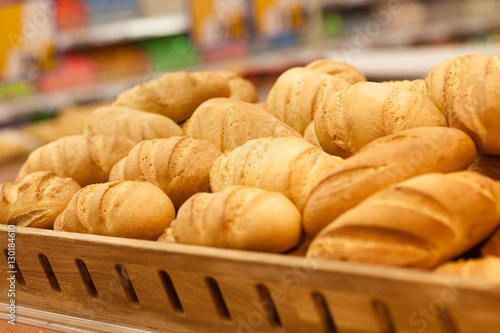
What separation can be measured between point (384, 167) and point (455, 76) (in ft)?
1.34

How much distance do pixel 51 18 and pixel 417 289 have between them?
157 inches

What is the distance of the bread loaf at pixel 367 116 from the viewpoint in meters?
1.21

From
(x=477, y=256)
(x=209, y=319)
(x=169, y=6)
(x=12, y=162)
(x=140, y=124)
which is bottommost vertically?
(x=12, y=162)

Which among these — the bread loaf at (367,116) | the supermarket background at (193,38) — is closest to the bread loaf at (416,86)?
the bread loaf at (367,116)

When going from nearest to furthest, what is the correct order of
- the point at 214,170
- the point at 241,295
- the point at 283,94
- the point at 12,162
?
the point at 241,295 < the point at 214,170 < the point at 283,94 < the point at 12,162

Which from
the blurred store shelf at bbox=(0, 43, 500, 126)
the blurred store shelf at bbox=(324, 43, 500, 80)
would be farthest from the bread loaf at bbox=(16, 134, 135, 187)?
the blurred store shelf at bbox=(324, 43, 500, 80)

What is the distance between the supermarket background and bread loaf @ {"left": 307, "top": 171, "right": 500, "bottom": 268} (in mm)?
3178

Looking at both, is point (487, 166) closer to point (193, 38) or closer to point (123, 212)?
point (123, 212)

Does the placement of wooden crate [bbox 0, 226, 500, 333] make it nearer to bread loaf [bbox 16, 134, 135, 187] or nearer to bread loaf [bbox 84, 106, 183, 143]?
bread loaf [bbox 16, 134, 135, 187]

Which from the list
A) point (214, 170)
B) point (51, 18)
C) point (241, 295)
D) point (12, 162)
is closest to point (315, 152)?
point (214, 170)

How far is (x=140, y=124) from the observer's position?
5.69 ft

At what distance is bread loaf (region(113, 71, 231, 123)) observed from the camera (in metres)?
1.82

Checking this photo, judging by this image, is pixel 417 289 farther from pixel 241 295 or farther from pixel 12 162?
pixel 12 162

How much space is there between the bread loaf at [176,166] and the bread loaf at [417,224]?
0.53 meters
